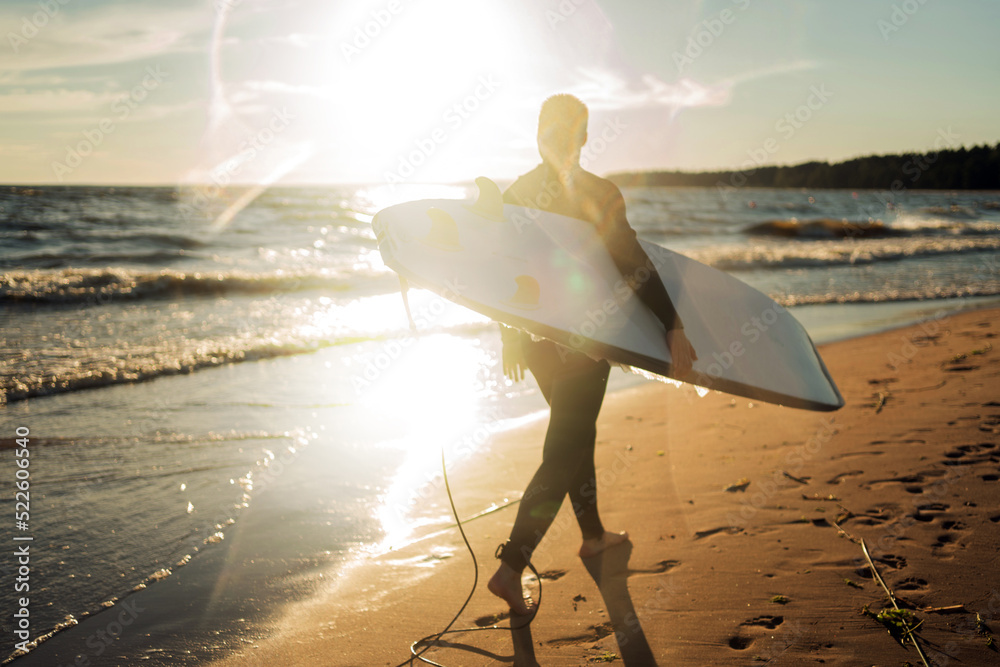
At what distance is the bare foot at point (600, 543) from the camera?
257 centimetres

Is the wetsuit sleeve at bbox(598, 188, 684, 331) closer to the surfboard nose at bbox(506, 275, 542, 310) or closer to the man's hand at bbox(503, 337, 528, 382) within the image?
the surfboard nose at bbox(506, 275, 542, 310)

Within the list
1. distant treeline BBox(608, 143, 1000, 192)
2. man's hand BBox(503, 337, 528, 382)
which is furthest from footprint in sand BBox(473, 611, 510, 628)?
distant treeline BBox(608, 143, 1000, 192)

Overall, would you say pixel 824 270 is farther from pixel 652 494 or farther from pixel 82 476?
pixel 82 476

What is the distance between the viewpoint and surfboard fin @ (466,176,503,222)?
2.20m

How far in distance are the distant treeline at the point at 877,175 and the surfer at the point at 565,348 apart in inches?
2739

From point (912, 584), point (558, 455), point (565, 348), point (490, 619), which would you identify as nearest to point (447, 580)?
point (490, 619)

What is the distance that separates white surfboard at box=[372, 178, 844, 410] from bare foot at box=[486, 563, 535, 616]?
0.91m

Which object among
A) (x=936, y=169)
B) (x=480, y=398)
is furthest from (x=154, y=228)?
(x=936, y=169)

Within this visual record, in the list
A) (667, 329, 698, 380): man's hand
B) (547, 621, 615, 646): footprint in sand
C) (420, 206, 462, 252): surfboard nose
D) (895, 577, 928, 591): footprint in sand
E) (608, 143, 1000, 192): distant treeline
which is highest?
(608, 143, 1000, 192): distant treeline

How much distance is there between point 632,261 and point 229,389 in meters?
4.49

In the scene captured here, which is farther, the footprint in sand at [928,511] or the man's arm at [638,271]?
the footprint in sand at [928,511]

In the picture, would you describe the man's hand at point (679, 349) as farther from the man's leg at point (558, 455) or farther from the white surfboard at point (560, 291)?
the man's leg at point (558, 455)

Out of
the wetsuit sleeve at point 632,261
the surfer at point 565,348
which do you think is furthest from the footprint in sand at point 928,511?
the wetsuit sleeve at point 632,261

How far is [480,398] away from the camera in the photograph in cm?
518
